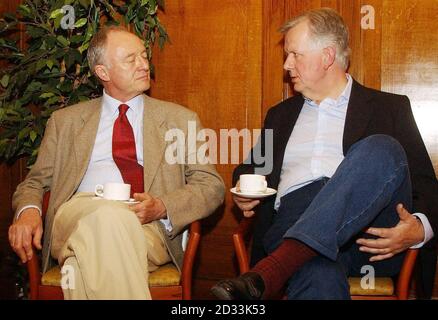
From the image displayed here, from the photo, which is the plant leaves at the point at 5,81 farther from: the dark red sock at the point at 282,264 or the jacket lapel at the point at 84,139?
the dark red sock at the point at 282,264

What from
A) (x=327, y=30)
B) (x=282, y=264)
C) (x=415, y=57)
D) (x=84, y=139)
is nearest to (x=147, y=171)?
(x=84, y=139)

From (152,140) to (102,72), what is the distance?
42 cm

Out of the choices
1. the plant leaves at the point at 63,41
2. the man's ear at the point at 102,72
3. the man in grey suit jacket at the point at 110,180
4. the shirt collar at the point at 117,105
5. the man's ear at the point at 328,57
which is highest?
the plant leaves at the point at 63,41

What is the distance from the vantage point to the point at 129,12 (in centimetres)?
277

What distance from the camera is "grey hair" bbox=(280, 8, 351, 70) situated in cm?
228

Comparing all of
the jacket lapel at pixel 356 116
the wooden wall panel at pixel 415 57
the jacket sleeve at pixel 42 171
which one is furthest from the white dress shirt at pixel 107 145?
the wooden wall panel at pixel 415 57

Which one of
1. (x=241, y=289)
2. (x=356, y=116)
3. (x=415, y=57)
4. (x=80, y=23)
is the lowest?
(x=241, y=289)

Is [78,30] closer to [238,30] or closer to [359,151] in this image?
[238,30]

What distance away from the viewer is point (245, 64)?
286 centimetres

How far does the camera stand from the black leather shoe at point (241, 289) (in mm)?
1518

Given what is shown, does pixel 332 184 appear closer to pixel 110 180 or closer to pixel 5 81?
pixel 110 180

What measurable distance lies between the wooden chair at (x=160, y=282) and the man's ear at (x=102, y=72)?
33.7 inches

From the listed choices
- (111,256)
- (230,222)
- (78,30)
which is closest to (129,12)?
(78,30)

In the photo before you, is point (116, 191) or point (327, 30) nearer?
point (116, 191)
